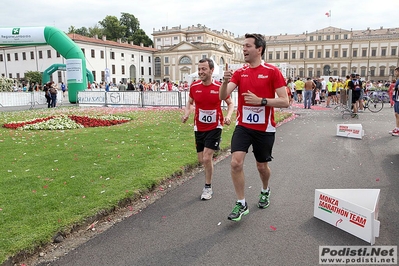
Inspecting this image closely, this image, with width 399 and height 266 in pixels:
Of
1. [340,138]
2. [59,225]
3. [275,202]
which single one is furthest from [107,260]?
[340,138]

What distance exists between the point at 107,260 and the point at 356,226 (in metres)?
2.68

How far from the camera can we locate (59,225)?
12.5ft

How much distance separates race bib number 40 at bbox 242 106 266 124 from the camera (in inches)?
159

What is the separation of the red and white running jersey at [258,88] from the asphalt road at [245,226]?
1.22 meters

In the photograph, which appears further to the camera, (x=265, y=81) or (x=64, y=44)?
(x=64, y=44)

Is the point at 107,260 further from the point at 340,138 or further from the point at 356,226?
the point at 340,138

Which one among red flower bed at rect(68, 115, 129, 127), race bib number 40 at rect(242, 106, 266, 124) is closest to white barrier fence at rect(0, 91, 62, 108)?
red flower bed at rect(68, 115, 129, 127)

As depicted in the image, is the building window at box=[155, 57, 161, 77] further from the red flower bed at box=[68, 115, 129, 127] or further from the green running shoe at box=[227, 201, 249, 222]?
the green running shoe at box=[227, 201, 249, 222]

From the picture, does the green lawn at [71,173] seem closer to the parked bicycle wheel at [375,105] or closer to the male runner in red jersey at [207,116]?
the male runner in red jersey at [207,116]

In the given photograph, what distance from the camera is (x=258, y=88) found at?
3.99 meters

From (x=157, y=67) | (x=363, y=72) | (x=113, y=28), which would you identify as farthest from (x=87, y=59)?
(x=363, y=72)

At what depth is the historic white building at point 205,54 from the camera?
234 feet

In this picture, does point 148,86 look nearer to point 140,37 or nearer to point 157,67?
point 157,67

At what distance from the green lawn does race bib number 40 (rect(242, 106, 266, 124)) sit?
2074 millimetres
